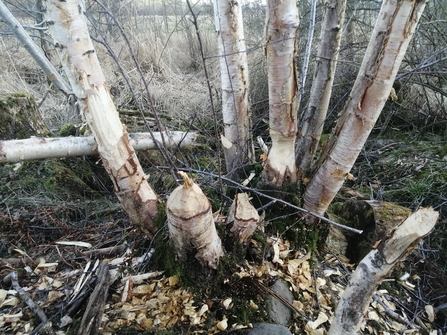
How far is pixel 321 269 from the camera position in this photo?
2.06 m

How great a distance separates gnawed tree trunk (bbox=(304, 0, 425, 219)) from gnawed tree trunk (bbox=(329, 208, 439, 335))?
0.63 meters

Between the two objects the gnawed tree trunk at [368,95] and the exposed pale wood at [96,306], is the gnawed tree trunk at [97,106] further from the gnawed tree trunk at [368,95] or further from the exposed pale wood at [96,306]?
the gnawed tree trunk at [368,95]

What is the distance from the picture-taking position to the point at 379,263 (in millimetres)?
1176

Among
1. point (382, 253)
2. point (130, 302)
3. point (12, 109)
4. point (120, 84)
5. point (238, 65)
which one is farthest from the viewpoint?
point (120, 84)

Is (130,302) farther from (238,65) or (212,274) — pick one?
(238,65)

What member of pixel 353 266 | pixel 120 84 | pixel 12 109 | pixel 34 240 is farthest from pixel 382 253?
pixel 120 84

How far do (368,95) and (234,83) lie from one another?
1137 mm

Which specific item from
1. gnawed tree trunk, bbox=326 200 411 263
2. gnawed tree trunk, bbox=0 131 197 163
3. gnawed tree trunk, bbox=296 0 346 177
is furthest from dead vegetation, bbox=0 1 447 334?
gnawed tree trunk, bbox=0 131 197 163

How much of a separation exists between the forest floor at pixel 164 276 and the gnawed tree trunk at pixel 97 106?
256 millimetres

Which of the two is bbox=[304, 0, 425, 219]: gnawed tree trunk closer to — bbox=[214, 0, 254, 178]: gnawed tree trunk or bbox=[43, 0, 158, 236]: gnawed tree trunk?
bbox=[214, 0, 254, 178]: gnawed tree trunk

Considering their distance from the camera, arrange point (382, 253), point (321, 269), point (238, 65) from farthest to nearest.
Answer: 1. point (238, 65)
2. point (321, 269)
3. point (382, 253)

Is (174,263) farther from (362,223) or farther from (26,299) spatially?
(362,223)

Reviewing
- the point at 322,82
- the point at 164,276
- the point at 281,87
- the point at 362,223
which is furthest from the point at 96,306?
the point at 322,82

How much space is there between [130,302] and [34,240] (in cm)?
117
